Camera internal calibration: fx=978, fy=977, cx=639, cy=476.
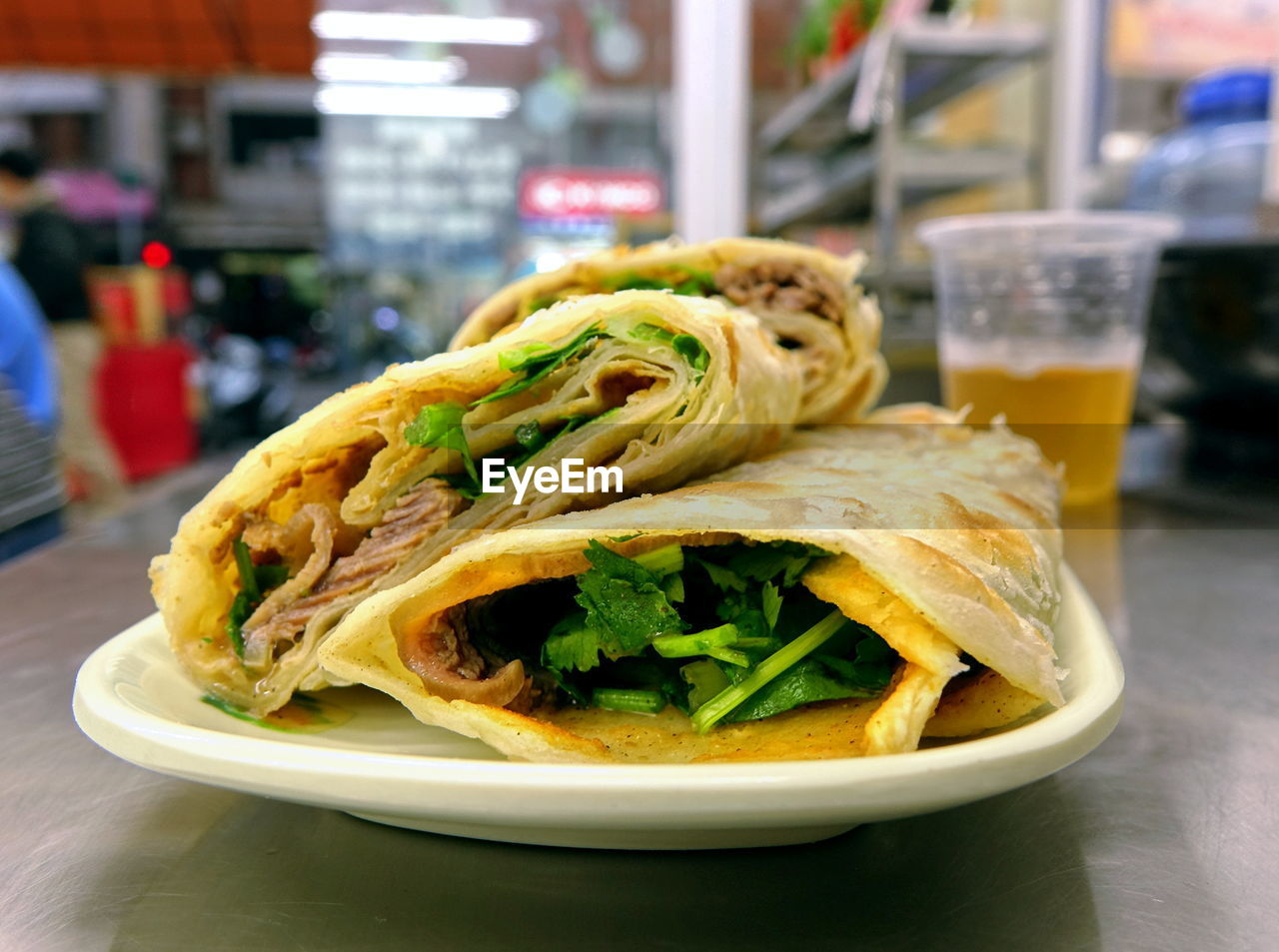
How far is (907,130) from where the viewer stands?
14.3 feet

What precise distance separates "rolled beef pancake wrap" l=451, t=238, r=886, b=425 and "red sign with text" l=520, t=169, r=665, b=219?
15.3 feet

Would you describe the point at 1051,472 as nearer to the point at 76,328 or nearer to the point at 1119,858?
the point at 1119,858

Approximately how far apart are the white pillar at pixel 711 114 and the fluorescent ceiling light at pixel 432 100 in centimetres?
179

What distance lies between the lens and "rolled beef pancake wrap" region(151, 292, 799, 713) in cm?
81

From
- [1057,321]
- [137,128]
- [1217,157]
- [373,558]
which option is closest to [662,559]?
[373,558]

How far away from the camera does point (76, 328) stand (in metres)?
5.48

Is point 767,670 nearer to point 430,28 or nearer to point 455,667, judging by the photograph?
point 455,667

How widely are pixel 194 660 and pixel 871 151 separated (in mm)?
3414

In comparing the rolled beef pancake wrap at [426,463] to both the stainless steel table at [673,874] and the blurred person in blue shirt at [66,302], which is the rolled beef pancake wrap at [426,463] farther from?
the blurred person in blue shirt at [66,302]

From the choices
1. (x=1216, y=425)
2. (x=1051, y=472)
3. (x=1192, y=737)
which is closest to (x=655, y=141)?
(x=1216, y=425)

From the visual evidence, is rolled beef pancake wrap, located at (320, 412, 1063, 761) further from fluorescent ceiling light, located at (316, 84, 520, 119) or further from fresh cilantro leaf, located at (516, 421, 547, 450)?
fluorescent ceiling light, located at (316, 84, 520, 119)

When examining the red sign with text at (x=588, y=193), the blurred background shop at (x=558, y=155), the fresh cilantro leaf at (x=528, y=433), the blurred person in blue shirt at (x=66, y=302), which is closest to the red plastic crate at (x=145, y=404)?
the blurred background shop at (x=558, y=155)

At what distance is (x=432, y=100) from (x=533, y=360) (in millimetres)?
6060

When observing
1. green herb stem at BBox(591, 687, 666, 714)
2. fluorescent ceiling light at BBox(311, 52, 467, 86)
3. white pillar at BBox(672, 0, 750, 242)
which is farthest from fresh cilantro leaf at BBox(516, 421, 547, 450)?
fluorescent ceiling light at BBox(311, 52, 467, 86)
